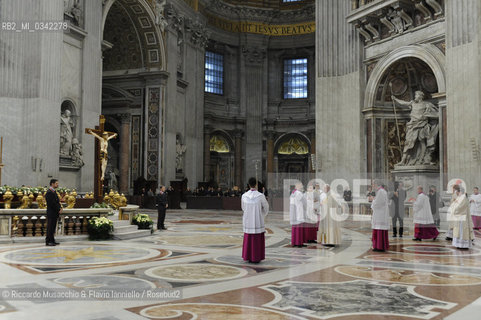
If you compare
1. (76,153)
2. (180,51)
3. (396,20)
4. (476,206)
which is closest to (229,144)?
(180,51)

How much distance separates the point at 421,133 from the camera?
17.3 metres

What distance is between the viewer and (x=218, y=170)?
112 feet

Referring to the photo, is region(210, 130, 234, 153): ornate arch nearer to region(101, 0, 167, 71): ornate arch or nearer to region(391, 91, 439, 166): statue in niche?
region(101, 0, 167, 71): ornate arch

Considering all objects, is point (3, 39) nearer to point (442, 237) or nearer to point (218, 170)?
point (442, 237)

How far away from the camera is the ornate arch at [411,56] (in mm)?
16406

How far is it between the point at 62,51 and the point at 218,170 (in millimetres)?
17712

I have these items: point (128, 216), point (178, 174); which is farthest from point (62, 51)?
point (178, 174)

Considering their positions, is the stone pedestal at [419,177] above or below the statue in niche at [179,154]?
below

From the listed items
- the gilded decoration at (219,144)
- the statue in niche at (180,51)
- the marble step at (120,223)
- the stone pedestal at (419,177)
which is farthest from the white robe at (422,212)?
the gilded decoration at (219,144)

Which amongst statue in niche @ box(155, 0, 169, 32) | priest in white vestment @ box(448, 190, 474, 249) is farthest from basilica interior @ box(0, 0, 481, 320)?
priest in white vestment @ box(448, 190, 474, 249)

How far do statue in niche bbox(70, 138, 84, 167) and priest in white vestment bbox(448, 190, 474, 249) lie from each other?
13385mm

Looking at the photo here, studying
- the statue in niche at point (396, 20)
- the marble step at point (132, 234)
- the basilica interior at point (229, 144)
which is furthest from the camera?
the statue in niche at point (396, 20)

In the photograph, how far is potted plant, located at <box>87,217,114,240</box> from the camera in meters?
11.1

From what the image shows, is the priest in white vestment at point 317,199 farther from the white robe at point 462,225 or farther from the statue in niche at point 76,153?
the statue in niche at point 76,153
